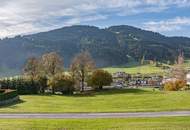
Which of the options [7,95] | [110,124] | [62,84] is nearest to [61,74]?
[62,84]

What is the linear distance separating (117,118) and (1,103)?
3210cm

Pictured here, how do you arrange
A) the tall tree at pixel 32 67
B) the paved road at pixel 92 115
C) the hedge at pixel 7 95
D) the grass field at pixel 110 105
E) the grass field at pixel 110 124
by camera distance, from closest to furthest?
the grass field at pixel 110 124 < the paved road at pixel 92 115 < the grass field at pixel 110 105 < the hedge at pixel 7 95 < the tall tree at pixel 32 67

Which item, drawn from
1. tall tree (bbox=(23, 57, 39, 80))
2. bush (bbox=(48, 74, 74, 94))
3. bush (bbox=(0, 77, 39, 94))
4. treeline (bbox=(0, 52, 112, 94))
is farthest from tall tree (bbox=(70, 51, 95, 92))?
bush (bbox=(0, 77, 39, 94))

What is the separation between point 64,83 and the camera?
408 feet

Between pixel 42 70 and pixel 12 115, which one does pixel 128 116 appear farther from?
pixel 42 70

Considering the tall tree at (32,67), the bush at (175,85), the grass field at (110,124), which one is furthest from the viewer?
the bush at (175,85)

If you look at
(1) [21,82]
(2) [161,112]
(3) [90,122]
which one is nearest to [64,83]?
(1) [21,82]

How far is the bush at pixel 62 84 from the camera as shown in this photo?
125m

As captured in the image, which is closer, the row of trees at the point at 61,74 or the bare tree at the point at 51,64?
the row of trees at the point at 61,74

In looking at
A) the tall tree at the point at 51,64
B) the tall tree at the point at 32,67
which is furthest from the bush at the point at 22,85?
the tall tree at the point at 51,64

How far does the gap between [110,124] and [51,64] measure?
310 feet

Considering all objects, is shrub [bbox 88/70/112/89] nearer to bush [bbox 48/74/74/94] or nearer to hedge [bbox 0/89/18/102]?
bush [bbox 48/74/74/94]

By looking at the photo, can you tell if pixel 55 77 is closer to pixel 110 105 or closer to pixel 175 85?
pixel 175 85

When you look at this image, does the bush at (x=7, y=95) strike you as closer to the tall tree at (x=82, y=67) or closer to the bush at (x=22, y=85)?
the bush at (x=22, y=85)
